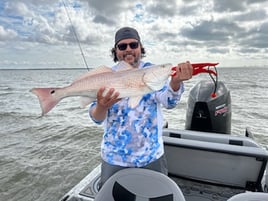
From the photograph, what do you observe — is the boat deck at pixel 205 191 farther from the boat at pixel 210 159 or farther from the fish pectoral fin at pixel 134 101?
the fish pectoral fin at pixel 134 101

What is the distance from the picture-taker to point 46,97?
1960 millimetres

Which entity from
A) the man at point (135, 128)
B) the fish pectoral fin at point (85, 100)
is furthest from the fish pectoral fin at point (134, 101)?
the fish pectoral fin at point (85, 100)

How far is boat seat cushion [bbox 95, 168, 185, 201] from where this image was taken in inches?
66.9

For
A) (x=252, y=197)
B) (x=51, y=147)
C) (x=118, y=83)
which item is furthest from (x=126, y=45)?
(x=51, y=147)

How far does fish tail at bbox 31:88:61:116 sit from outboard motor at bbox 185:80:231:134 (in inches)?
103

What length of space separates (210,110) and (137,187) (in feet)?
8.20

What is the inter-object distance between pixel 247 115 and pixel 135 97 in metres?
10.8

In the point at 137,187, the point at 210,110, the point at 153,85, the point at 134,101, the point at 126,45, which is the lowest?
the point at 137,187

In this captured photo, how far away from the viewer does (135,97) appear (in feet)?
6.39

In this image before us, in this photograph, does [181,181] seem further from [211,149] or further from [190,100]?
[190,100]

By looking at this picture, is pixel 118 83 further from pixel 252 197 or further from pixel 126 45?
pixel 252 197

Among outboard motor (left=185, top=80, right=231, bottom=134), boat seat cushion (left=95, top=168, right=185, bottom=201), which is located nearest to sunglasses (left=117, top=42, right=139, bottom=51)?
boat seat cushion (left=95, top=168, right=185, bottom=201)

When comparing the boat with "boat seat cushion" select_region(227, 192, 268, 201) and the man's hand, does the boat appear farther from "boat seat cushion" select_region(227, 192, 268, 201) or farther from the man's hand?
the man's hand

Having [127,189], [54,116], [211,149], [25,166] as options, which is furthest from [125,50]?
[54,116]
